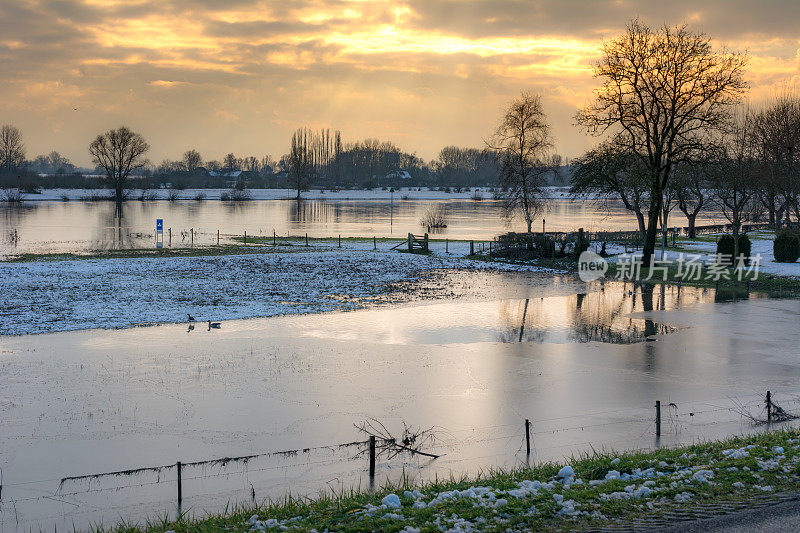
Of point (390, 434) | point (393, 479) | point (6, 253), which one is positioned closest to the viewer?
point (393, 479)

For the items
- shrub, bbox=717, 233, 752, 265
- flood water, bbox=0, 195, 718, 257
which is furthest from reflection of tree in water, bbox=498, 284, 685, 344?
flood water, bbox=0, 195, 718, 257

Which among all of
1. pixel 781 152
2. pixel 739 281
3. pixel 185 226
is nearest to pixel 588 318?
pixel 739 281

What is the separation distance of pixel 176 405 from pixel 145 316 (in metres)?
10.7

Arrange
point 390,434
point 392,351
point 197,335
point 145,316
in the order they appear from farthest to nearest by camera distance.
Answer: point 145,316
point 197,335
point 392,351
point 390,434

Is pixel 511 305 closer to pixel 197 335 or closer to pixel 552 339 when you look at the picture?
pixel 552 339

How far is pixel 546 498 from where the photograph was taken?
9.16m

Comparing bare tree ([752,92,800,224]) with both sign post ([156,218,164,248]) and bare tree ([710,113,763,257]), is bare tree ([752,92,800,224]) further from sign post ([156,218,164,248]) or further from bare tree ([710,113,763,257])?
sign post ([156,218,164,248])

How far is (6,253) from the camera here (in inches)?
1682

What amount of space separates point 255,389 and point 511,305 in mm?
14846

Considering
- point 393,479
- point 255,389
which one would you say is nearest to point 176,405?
point 255,389

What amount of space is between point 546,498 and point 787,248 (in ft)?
125

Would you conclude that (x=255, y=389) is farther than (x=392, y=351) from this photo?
No

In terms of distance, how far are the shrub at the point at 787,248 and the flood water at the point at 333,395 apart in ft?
56.4

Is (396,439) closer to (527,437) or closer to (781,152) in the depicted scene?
(527,437)
